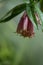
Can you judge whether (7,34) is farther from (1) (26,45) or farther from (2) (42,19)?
(2) (42,19)

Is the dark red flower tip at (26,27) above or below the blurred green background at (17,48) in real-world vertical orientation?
above

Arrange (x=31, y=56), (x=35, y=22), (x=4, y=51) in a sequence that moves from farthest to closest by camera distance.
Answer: (x=31, y=56) → (x=4, y=51) → (x=35, y=22)

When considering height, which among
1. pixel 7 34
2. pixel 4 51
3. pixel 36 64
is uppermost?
pixel 7 34

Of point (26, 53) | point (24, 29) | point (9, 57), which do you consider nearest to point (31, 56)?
point (26, 53)

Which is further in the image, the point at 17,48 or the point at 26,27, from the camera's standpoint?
the point at 17,48

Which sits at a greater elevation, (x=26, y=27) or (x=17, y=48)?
(x=26, y=27)

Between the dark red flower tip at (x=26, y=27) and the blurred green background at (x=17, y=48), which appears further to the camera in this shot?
the blurred green background at (x=17, y=48)

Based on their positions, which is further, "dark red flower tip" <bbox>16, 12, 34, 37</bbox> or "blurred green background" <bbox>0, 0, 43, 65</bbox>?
"blurred green background" <bbox>0, 0, 43, 65</bbox>

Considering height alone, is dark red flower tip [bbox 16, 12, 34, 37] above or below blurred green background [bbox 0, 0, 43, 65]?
above
